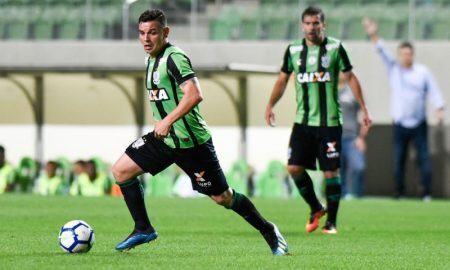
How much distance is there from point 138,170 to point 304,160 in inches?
142

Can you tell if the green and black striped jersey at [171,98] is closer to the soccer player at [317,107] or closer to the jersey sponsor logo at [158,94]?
the jersey sponsor logo at [158,94]

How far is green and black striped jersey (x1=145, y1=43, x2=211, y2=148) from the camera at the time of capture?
9.29 metres

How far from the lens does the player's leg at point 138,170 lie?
945 centimetres

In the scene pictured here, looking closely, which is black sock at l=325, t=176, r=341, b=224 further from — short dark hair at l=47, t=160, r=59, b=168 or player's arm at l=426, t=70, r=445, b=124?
short dark hair at l=47, t=160, r=59, b=168

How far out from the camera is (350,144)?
70.0 feet

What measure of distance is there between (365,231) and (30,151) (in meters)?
13.1

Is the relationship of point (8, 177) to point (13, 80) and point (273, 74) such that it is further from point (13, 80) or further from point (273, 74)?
point (273, 74)

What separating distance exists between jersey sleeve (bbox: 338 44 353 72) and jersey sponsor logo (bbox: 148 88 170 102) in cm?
351

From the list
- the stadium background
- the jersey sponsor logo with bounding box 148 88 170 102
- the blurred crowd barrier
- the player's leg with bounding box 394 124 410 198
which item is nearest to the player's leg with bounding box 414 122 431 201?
the player's leg with bounding box 394 124 410 198

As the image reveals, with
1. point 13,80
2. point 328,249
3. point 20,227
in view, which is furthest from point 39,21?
point 328,249

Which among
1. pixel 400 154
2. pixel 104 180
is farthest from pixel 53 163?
pixel 400 154

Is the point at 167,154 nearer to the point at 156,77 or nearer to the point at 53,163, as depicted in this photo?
the point at 156,77

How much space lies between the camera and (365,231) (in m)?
12.9

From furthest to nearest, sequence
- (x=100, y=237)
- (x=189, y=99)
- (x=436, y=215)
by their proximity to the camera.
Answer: (x=436, y=215), (x=100, y=237), (x=189, y=99)
